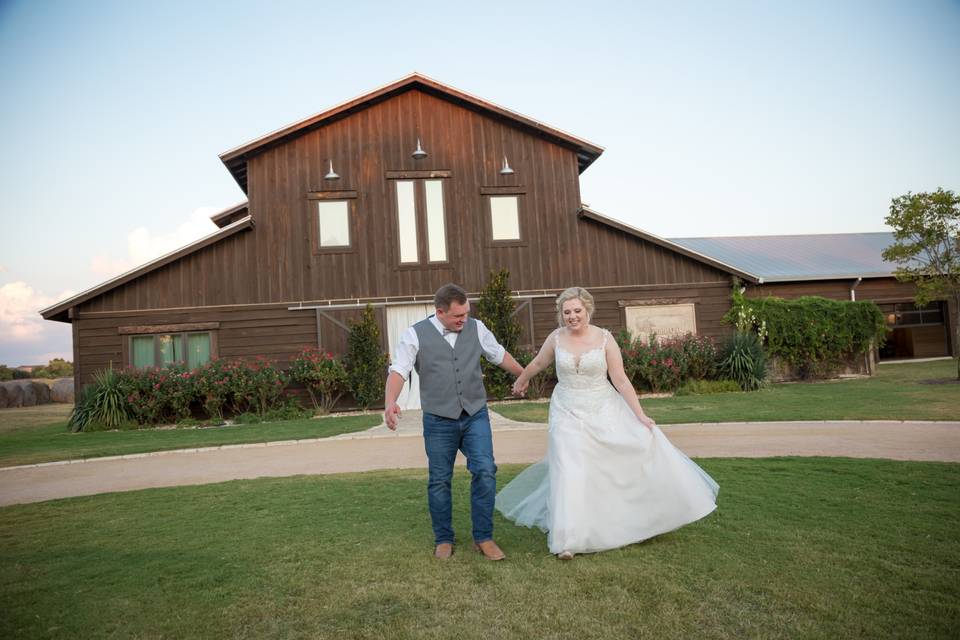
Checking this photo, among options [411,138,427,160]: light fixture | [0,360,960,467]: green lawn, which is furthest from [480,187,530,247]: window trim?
[0,360,960,467]: green lawn

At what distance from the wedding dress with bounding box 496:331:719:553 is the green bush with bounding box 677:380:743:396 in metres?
13.0

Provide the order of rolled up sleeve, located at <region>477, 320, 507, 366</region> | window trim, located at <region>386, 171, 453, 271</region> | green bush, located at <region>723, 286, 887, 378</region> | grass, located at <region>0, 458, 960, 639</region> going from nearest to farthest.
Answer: grass, located at <region>0, 458, 960, 639</region>
rolled up sleeve, located at <region>477, 320, 507, 366</region>
window trim, located at <region>386, 171, 453, 271</region>
green bush, located at <region>723, 286, 887, 378</region>

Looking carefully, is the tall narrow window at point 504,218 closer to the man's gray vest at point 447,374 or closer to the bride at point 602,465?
the bride at point 602,465

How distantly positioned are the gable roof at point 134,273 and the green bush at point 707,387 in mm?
11794

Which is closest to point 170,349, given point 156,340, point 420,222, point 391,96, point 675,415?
point 156,340

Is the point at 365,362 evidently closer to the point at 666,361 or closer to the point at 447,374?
the point at 666,361

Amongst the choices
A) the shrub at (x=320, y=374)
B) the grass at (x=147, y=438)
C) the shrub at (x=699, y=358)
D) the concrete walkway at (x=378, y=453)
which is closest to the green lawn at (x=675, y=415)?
the grass at (x=147, y=438)

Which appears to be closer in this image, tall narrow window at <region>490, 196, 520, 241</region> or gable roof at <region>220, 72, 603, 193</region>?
gable roof at <region>220, 72, 603, 193</region>

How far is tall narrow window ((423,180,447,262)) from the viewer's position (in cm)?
1870

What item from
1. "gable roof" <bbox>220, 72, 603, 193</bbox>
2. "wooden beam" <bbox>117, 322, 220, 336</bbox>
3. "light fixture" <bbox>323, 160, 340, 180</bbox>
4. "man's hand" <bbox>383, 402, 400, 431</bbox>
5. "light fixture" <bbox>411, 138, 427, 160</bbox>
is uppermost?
"gable roof" <bbox>220, 72, 603, 193</bbox>

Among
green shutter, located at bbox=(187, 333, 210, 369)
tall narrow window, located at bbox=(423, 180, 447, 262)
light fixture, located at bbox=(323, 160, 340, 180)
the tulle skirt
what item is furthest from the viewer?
tall narrow window, located at bbox=(423, 180, 447, 262)

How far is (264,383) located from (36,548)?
11.2 metres

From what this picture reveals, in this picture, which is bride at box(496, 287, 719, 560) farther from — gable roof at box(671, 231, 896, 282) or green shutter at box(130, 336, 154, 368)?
gable roof at box(671, 231, 896, 282)

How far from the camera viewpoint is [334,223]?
60.3ft
